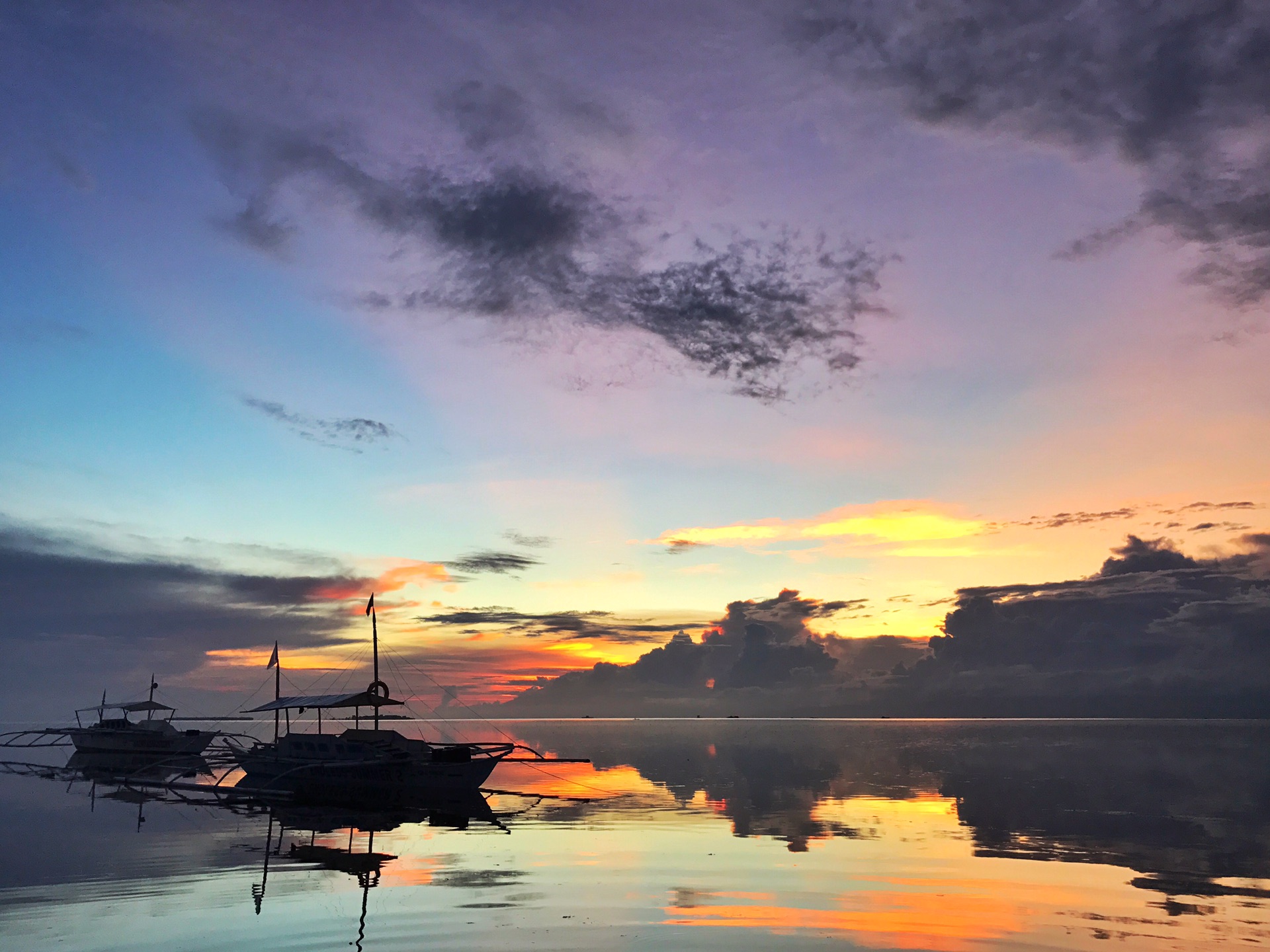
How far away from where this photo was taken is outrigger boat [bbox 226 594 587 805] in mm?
61406

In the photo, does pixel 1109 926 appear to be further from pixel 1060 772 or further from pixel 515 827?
pixel 1060 772

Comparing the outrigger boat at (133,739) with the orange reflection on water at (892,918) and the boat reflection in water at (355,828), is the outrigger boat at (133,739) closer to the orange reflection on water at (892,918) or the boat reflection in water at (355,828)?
the boat reflection in water at (355,828)

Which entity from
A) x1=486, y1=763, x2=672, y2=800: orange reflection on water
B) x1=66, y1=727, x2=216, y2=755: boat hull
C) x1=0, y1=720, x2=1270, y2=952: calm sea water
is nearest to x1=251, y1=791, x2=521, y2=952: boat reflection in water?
x1=0, y1=720, x2=1270, y2=952: calm sea water

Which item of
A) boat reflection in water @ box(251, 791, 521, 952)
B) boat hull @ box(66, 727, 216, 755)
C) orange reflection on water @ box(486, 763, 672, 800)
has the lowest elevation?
orange reflection on water @ box(486, 763, 672, 800)

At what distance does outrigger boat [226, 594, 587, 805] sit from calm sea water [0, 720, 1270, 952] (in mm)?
3929

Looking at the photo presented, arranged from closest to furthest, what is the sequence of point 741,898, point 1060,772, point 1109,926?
point 1109,926
point 741,898
point 1060,772

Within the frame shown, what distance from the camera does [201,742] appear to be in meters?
106

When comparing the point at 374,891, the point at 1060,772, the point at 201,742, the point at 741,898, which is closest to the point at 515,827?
the point at 374,891

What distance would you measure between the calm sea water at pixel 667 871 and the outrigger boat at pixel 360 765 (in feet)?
12.9

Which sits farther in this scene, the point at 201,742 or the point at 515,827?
the point at 201,742

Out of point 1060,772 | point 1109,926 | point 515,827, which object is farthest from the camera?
point 1060,772

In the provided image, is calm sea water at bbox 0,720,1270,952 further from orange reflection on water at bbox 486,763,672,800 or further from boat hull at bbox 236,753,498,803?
boat hull at bbox 236,753,498,803

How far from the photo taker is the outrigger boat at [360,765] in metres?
61.4

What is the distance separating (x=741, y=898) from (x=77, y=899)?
71.5 feet
